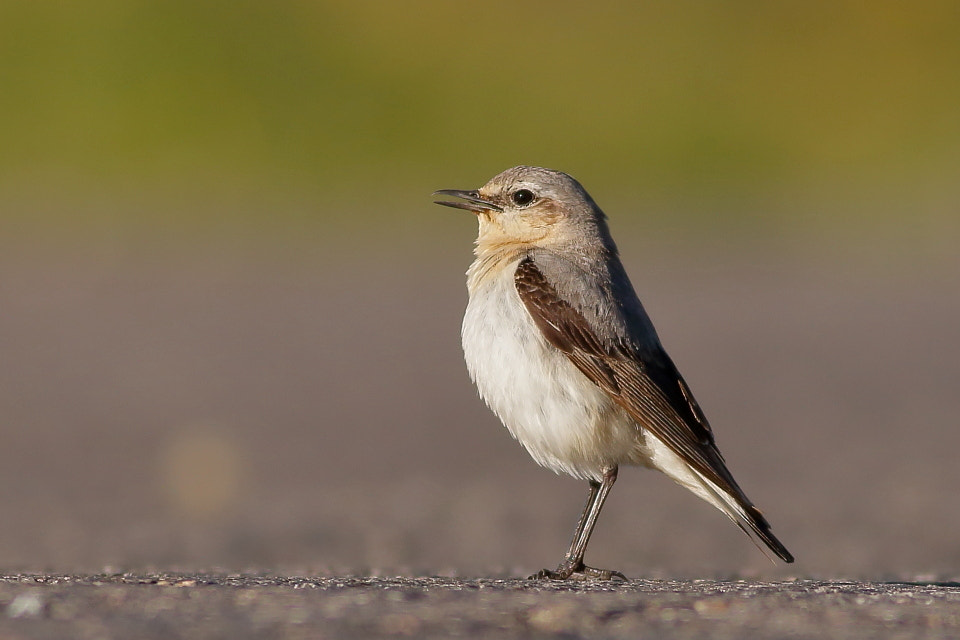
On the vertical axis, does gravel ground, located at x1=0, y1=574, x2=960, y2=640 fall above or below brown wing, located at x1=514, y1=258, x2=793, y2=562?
below

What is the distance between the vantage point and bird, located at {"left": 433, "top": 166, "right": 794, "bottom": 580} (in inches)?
297

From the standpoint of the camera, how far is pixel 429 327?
20766 millimetres

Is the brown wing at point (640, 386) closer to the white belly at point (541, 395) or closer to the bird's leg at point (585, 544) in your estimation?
the white belly at point (541, 395)

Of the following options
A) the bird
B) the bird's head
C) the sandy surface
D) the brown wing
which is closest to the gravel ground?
the sandy surface

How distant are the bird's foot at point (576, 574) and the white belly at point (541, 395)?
1.58 feet

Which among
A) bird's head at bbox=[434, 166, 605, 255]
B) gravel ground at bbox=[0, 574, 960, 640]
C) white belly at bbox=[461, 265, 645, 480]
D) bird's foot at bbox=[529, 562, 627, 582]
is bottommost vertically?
bird's foot at bbox=[529, 562, 627, 582]

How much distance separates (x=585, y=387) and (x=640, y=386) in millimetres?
256

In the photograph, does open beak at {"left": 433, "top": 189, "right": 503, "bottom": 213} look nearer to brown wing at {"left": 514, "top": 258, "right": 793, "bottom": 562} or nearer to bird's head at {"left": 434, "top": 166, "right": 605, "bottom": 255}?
bird's head at {"left": 434, "top": 166, "right": 605, "bottom": 255}

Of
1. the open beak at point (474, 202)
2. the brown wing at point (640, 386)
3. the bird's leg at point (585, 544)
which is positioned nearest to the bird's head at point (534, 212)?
the open beak at point (474, 202)

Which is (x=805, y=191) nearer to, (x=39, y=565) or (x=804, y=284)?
(x=804, y=284)

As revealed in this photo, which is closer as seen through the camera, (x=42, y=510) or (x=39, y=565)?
(x=39, y=565)

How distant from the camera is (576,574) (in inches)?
303

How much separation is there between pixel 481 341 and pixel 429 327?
1309 centimetres

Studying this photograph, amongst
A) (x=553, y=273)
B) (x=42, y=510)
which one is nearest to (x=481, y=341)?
(x=553, y=273)
